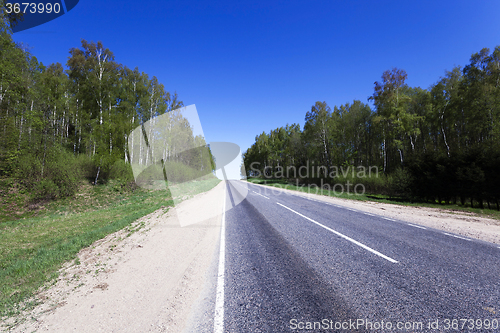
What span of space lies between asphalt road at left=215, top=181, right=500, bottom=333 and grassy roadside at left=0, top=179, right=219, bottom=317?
11.6ft

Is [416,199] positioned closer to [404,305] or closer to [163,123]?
[404,305]

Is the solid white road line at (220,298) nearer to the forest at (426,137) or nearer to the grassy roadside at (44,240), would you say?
the grassy roadside at (44,240)

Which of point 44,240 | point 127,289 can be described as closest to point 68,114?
point 44,240

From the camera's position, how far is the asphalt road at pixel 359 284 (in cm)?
237

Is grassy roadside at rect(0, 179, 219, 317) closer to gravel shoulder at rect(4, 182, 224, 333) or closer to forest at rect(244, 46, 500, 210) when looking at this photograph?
gravel shoulder at rect(4, 182, 224, 333)

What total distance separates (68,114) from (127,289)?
3142 centimetres

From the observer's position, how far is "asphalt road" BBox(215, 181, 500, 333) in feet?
7.77

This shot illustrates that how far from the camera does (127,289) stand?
10.5 feet

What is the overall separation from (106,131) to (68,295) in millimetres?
18941

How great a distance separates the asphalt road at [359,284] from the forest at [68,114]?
53.9 feet

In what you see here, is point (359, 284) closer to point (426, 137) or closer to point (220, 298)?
point (220, 298)

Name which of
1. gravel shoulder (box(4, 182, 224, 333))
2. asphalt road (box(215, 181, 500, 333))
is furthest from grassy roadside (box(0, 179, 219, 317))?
asphalt road (box(215, 181, 500, 333))

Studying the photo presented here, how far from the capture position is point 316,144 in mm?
31781

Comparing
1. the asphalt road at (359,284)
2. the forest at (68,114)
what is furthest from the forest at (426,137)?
the forest at (68,114)
